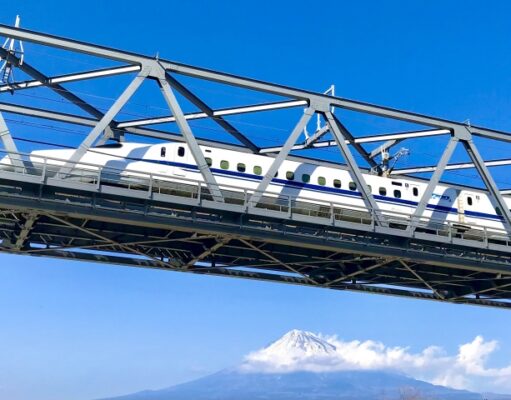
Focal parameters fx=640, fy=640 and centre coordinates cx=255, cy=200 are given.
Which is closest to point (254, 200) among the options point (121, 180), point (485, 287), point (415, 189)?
point (121, 180)

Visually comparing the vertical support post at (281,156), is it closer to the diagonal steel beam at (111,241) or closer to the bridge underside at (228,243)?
the bridge underside at (228,243)

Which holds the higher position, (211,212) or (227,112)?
(227,112)

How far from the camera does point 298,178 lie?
34000 mm

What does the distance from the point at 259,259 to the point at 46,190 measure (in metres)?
12.1

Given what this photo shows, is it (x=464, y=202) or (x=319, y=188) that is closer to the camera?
(x=319, y=188)

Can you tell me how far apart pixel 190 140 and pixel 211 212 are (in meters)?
3.19

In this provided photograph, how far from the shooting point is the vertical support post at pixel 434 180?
30406 mm

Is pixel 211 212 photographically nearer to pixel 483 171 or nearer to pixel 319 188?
pixel 319 188

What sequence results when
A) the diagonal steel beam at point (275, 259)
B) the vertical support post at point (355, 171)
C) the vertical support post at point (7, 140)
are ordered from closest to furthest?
the vertical support post at point (7, 140)
the diagonal steel beam at point (275, 259)
the vertical support post at point (355, 171)

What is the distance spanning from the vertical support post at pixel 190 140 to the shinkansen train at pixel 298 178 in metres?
1.13

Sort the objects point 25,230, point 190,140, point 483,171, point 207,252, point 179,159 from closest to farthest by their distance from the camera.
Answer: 1. point 190,140
2. point 25,230
3. point 207,252
4. point 179,159
5. point 483,171

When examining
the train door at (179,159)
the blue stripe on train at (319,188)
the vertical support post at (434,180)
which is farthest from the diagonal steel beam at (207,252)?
the vertical support post at (434,180)

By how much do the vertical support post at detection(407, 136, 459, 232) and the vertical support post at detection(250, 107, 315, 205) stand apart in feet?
21.5

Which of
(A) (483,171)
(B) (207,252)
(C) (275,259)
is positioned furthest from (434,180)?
(B) (207,252)
